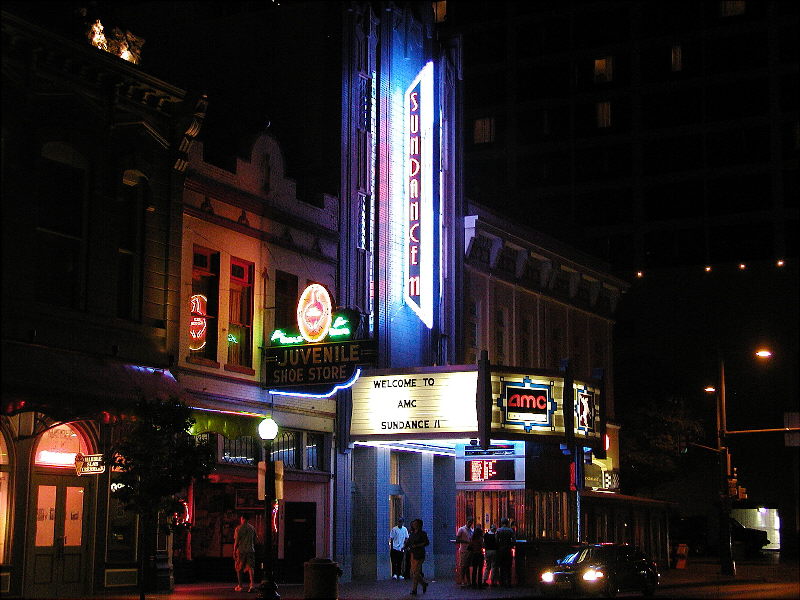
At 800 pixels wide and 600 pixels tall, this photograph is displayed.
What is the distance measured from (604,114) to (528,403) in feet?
190

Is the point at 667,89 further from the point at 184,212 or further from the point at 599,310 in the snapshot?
the point at 184,212

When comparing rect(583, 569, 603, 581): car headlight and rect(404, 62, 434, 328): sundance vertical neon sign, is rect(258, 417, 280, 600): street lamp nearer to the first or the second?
rect(583, 569, 603, 581): car headlight

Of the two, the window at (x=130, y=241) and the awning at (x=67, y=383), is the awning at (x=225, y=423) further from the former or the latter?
the window at (x=130, y=241)

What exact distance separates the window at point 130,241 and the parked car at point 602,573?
12.3 metres

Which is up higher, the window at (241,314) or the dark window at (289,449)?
the window at (241,314)

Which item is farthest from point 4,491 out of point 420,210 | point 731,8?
point 731,8

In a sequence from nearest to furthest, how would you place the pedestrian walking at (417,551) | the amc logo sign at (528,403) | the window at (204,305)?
the window at (204,305)
the pedestrian walking at (417,551)
the amc logo sign at (528,403)

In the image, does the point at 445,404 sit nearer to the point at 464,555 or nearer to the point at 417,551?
the point at 464,555

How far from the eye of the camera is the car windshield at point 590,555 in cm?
3056

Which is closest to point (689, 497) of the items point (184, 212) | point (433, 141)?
point (433, 141)

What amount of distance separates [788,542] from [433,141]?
43709 millimetres

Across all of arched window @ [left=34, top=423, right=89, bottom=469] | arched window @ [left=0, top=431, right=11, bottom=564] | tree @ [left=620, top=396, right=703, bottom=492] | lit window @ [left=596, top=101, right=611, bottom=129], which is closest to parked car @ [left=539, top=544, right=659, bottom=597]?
arched window @ [left=34, top=423, right=89, bottom=469]

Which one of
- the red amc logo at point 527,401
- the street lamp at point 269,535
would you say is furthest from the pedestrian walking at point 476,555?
the street lamp at point 269,535

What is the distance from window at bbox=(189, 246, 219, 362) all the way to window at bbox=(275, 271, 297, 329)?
258 centimetres
